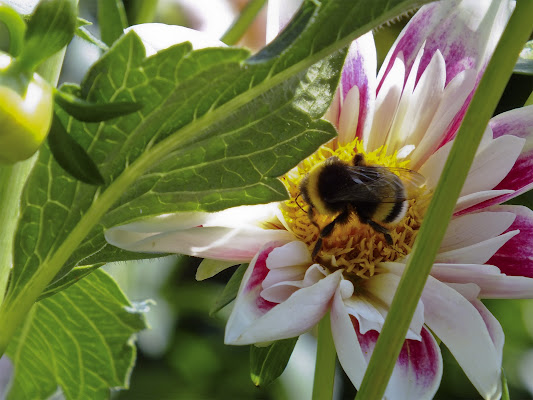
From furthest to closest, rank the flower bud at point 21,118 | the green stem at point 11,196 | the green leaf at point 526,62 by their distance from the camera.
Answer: the green leaf at point 526,62
the green stem at point 11,196
the flower bud at point 21,118

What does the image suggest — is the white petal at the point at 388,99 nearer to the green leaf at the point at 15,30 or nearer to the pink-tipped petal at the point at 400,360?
the pink-tipped petal at the point at 400,360

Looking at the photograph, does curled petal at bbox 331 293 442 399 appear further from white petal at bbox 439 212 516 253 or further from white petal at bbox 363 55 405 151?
white petal at bbox 363 55 405 151

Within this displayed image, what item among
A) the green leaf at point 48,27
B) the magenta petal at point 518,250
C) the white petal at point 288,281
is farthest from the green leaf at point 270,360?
the green leaf at point 48,27

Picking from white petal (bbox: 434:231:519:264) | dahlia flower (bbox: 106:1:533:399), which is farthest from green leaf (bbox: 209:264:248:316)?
white petal (bbox: 434:231:519:264)

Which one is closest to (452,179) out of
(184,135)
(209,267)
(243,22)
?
(184,135)

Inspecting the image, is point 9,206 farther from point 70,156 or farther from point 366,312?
point 366,312

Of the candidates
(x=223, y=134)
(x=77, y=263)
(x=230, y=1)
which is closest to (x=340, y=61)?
(x=223, y=134)
